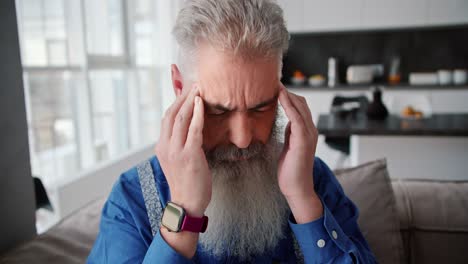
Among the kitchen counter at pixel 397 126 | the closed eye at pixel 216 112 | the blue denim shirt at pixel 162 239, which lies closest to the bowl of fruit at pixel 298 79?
the kitchen counter at pixel 397 126

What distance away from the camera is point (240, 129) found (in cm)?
86

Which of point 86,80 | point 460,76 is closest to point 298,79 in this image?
point 460,76

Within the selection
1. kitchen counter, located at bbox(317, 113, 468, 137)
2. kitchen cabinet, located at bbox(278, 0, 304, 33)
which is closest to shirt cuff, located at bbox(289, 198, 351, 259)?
kitchen counter, located at bbox(317, 113, 468, 137)

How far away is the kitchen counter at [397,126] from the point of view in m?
2.46

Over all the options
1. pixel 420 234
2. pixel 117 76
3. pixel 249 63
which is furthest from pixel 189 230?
pixel 117 76

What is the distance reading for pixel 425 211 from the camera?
1269mm

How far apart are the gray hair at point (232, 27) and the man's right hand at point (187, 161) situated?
0.12 m

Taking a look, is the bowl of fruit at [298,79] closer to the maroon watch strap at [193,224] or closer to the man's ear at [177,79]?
the man's ear at [177,79]

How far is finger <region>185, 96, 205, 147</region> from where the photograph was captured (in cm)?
83

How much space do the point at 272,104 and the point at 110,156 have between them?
265 centimetres

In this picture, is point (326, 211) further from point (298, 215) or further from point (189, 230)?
point (189, 230)

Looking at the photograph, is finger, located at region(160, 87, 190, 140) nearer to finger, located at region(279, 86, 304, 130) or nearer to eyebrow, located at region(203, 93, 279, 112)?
eyebrow, located at region(203, 93, 279, 112)

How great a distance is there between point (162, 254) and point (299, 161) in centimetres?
37

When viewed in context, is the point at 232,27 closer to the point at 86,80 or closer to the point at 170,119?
the point at 170,119
